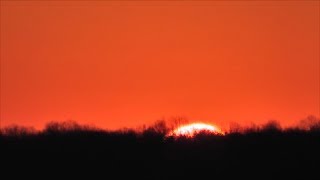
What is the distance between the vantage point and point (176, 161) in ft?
213

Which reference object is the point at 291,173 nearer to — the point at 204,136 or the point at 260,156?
the point at 260,156

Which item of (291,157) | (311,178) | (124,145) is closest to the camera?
(311,178)

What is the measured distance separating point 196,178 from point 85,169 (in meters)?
6.38

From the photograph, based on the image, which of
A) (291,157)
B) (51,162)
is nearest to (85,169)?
(51,162)

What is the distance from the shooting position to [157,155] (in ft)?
219

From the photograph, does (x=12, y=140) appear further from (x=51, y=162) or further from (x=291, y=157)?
(x=291, y=157)

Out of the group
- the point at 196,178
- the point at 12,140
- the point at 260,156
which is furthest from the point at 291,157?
the point at 12,140

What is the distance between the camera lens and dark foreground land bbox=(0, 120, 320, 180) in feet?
203

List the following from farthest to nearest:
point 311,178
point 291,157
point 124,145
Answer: point 124,145, point 291,157, point 311,178

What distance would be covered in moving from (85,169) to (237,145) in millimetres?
8832

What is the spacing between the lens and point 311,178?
59.0 metres

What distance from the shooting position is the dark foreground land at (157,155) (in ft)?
203

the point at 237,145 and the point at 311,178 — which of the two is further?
the point at 237,145

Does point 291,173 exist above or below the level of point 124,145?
below
